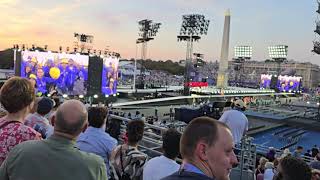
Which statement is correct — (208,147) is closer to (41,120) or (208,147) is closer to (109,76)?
(41,120)

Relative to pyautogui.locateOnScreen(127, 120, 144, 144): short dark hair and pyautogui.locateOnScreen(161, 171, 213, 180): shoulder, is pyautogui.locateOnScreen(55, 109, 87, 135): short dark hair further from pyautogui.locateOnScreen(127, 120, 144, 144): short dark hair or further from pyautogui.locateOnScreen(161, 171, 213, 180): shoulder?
pyautogui.locateOnScreen(127, 120, 144, 144): short dark hair

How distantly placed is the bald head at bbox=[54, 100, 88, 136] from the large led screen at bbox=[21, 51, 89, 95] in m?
26.9

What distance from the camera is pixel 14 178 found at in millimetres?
2352

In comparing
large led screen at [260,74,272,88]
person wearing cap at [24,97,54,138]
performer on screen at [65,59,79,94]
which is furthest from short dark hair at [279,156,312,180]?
large led screen at [260,74,272,88]

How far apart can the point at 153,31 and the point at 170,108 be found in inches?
1076

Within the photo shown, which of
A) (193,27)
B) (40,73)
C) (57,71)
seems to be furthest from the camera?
(193,27)

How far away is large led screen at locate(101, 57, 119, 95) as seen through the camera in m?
34.6

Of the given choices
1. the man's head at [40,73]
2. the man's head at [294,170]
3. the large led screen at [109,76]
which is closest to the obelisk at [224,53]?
the large led screen at [109,76]

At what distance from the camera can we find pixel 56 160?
2352mm

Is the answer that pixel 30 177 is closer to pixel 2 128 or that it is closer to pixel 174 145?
pixel 2 128

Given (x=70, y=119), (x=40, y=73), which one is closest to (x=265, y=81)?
(x=40, y=73)

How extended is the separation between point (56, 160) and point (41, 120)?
2.72 metres

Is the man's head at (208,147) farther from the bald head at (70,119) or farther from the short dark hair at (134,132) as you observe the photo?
the short dark hair at (134,132)

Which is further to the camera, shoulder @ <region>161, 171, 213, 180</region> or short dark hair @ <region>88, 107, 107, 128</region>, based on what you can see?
short dark hair @ <region>88, 107, 107, 128</region>
